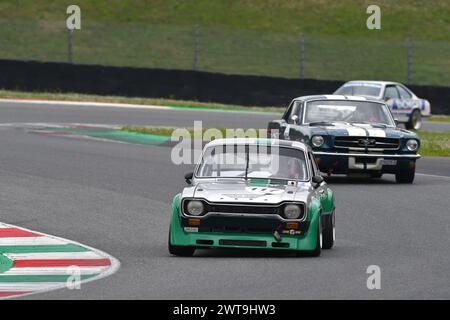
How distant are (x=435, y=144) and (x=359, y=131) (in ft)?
27.9

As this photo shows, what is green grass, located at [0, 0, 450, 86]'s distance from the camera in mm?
47406

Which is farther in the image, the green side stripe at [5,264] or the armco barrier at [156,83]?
the armco barrier at [156,83]

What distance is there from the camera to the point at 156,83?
123ft

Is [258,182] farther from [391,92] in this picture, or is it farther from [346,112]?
[391,92]

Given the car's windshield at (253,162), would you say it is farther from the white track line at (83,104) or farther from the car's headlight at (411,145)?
the white track line at (83,104)

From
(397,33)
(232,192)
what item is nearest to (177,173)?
(232,192)

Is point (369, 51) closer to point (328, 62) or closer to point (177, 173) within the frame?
point (328, 62)

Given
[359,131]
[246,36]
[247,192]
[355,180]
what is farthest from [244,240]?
[246,36]

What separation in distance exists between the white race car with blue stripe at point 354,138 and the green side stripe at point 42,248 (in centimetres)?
735

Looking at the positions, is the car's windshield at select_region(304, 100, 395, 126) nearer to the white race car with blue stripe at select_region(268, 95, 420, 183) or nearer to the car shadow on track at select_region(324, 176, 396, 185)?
the white race car with blue stripe at select_region(268, 95, 420, 183)

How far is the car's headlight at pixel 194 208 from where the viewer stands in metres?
11.7

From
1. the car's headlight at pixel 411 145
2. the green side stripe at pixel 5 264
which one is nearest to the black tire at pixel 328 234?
the green side stripe at pixel 5 264

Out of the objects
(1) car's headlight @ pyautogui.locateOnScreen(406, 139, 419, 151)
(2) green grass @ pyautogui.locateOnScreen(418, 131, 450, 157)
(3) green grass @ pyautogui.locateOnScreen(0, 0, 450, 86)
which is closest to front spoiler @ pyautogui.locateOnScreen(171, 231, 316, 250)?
(1) car's headlight @ pyautogui.locateOnScreen(406, 139, 419, 151)

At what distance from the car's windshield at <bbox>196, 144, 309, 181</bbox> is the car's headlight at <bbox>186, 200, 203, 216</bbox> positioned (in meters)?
0.86
